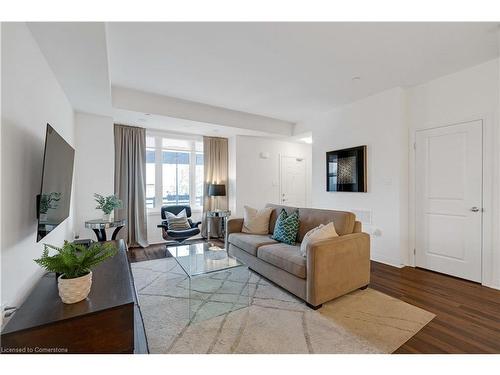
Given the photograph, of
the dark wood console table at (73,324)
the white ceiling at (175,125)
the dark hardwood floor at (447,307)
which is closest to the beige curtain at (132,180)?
the white ceiling at (175,125)

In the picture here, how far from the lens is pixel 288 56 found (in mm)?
2625

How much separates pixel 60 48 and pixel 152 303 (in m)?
2.41

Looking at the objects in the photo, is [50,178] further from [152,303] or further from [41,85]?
[152,303]

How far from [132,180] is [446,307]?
4.90 m

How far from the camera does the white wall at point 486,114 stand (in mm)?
2711

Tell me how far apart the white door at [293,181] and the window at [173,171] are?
207 centimetres

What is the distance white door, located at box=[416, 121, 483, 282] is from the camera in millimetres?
2875

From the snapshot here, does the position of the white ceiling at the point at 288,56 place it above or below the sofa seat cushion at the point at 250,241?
above

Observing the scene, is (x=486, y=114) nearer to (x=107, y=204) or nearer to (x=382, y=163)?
(x=382, y=163)

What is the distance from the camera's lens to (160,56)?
263cm

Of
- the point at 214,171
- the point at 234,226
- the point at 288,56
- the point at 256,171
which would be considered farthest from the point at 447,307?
the point at 214,171

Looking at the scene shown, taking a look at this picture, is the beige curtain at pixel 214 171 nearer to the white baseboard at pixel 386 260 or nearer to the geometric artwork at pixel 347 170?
the geometric artwork at pixel 347 170

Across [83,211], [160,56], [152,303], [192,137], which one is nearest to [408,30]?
[160,56]
